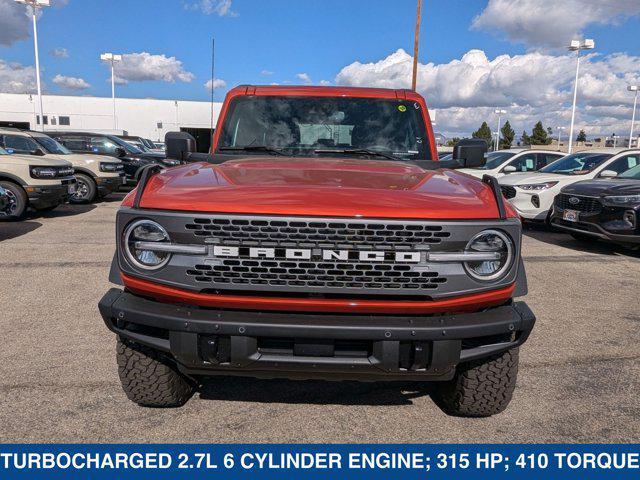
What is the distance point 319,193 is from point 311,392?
1.49m

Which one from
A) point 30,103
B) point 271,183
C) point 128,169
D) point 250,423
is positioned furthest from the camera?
point 30,103

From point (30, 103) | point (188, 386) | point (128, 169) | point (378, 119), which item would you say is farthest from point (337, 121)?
point (30, 103)

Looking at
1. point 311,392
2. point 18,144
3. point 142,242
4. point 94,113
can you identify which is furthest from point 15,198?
point 94,113

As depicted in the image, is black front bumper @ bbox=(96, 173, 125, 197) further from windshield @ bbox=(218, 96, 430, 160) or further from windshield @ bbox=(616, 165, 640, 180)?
windshield @ bbox=(616, 165, 640, 180)

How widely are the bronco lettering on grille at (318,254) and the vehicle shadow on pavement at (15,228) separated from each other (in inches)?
306

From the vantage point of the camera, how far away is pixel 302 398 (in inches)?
131

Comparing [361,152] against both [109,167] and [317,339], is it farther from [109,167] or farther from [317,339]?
[109,167]

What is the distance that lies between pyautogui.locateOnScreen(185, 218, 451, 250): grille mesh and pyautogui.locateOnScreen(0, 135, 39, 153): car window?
1117 cm

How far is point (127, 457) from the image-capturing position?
8.82ft

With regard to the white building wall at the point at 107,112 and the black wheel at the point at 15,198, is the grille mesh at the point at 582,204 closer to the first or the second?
the black wheel at the point at 15,198

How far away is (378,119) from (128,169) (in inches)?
526

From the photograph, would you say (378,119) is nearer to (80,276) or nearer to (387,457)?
(387,457)

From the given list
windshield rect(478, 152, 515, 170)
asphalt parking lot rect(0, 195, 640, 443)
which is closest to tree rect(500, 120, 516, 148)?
windshield rect(478, 152, 515, 170)

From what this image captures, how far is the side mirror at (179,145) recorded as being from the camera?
13.1ft
